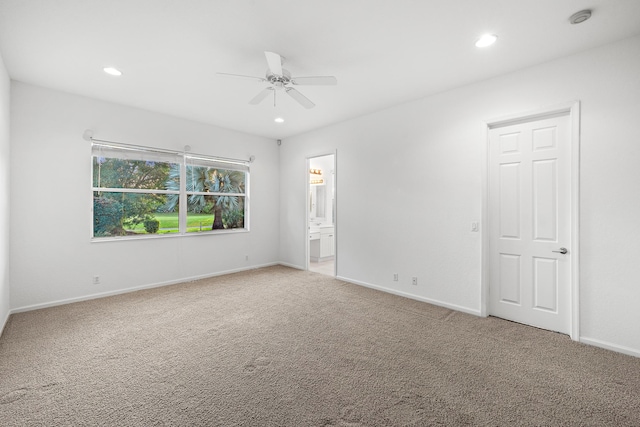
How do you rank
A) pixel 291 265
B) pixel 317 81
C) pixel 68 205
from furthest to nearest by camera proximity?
pixel 291 265 < pixel 68 205 < pixel 317 81

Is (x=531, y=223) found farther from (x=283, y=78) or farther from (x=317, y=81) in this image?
(x=283, y=78)

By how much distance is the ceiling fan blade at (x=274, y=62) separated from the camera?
236 centimetres

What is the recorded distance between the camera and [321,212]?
797 centimetres

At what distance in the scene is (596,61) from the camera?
2650 mm

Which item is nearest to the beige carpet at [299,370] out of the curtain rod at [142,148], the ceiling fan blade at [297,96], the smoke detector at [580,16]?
the curtain rod at [142,148]

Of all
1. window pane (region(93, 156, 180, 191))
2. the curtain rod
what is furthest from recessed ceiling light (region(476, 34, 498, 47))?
window pane (region(93, 156, 180, 191))

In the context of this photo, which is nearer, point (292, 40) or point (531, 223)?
point (292, 40)

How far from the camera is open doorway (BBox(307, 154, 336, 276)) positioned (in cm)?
688

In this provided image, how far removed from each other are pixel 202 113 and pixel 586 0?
4.63 meters

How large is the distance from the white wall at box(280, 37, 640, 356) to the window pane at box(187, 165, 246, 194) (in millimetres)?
1144

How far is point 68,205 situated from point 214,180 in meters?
2.21

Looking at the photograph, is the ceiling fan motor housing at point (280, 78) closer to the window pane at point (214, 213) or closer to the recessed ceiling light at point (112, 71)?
the recessed ceiling light at point (112, 71)

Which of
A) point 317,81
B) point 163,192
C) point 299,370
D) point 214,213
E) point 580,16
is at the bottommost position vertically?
point 299,370

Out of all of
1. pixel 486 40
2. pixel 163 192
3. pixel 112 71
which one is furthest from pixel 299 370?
pixel 163 192
